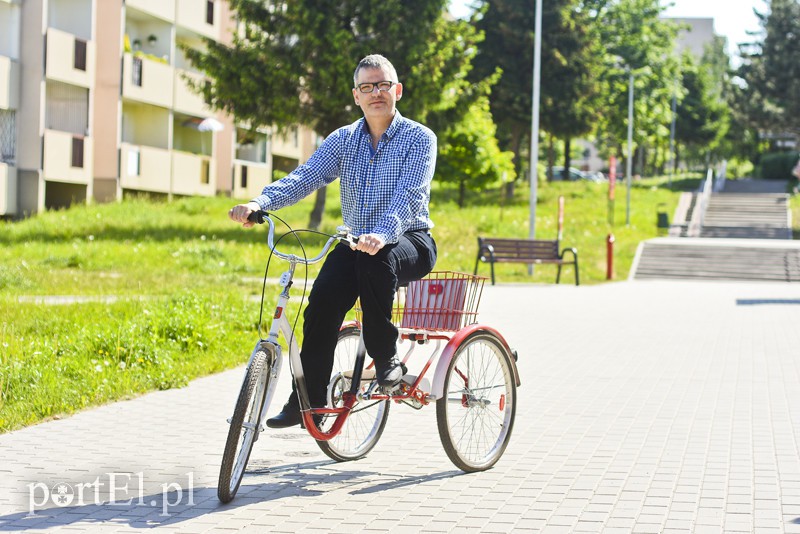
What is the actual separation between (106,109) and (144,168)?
2.44 m

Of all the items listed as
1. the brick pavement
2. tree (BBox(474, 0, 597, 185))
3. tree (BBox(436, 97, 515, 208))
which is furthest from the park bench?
tree (BBox(474, 0, 597, 185))

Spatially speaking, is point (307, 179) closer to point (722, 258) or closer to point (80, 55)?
point (722, 258)

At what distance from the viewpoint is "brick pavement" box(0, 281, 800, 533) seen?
5.43m

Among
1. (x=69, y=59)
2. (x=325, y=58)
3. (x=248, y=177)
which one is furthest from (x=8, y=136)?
(x=248, y=177)

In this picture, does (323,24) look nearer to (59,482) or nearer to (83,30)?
(83,30)

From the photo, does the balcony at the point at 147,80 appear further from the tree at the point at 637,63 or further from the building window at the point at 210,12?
the tree at the point at 637,63

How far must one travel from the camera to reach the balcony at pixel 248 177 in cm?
4759

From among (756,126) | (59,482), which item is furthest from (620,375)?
(756,126)

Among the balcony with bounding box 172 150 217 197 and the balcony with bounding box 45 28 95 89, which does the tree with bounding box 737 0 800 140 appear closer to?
the balcony with bounding box 172 150 217 197

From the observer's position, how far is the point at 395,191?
6.15 meters

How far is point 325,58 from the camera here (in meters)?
32.2

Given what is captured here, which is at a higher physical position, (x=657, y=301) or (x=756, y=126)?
(x=756, y=126)

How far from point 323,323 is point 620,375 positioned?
5.52 m

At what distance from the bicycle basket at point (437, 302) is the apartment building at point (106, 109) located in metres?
28.2
